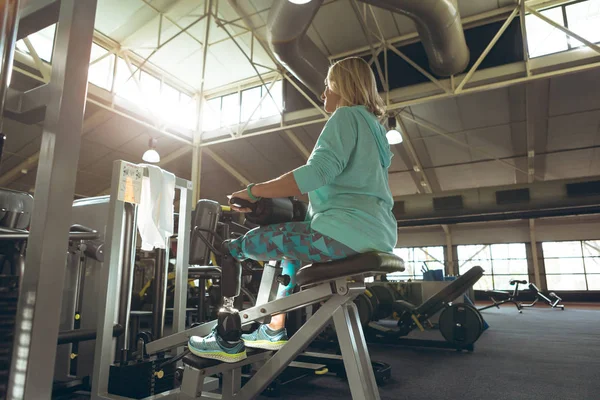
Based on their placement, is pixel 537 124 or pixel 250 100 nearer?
pixel 537 124

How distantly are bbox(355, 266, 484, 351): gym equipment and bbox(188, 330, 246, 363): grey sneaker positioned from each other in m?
2.48

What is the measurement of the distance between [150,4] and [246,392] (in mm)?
7317

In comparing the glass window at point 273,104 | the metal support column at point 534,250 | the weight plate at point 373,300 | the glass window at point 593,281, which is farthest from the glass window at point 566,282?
the weight plate at point 373,300

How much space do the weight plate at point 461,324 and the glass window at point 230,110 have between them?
23.6ft

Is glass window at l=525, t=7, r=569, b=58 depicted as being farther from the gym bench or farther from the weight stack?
the weight stack

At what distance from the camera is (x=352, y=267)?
1246 millimetres

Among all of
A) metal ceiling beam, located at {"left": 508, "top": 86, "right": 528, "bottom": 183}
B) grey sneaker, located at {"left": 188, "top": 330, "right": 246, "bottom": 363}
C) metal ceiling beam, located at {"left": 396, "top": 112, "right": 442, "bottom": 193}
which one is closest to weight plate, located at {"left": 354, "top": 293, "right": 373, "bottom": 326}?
grey sneaker, located at {"left": 188, "top": 330, "right": 246, "bottom": 363}

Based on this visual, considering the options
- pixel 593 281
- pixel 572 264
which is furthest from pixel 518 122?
pixel 593 281

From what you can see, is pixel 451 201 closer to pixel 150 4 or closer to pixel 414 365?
pixel 414 365

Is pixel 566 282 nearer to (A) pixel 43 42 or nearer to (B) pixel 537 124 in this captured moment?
(B) pixel 537 124

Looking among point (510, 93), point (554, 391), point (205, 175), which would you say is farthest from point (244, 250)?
point (205, 175)

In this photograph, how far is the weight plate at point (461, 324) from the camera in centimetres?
328

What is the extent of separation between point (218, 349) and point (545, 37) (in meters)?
7.41

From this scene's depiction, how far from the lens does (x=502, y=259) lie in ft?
40.0
